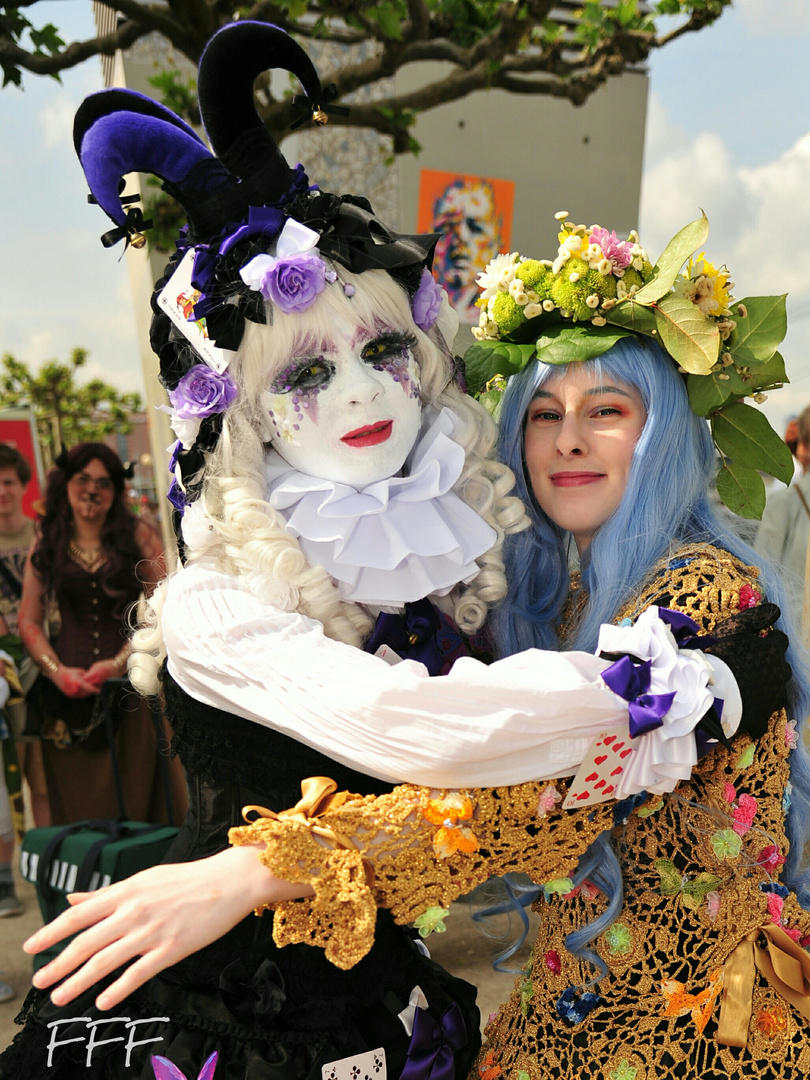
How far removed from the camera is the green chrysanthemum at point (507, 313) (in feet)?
5.84

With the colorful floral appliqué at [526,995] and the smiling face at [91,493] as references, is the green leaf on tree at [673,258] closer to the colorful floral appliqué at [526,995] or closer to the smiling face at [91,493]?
the colorful floral appliqué at [526,995]

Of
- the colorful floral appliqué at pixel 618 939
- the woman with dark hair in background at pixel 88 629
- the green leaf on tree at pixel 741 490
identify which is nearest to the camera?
the colorful floral appliqué at pixel 618 939

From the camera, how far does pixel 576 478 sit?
1.72 metres

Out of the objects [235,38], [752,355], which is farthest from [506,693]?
[235,38]

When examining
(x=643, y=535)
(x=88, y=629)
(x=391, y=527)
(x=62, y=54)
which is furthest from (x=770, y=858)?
(x=62, y=54)

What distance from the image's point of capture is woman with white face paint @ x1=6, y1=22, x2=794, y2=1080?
120 cm

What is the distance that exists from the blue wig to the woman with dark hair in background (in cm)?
248

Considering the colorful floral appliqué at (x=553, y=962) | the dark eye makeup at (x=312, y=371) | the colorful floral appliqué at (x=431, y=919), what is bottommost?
the colorful floral appliqué at (x=553, y=962)

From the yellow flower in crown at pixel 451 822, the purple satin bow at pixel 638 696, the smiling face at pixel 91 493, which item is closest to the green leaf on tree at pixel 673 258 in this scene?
the purple satin bow at pixel 638 696

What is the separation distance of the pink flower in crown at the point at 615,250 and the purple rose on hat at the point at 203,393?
29.9 inches

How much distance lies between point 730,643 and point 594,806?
324 mm

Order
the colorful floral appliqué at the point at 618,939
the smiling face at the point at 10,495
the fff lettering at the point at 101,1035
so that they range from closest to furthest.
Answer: the fff lettering at the point at 101,1035
the colorful floral appliqué at the point at 618,939
the smiling face at the point at 10,495

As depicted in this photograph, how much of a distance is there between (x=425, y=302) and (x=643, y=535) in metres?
0.60

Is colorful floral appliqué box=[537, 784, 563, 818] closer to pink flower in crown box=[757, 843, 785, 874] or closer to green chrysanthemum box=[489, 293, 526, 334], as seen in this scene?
pink flower in crown box=[757, 843, 785, 874]
